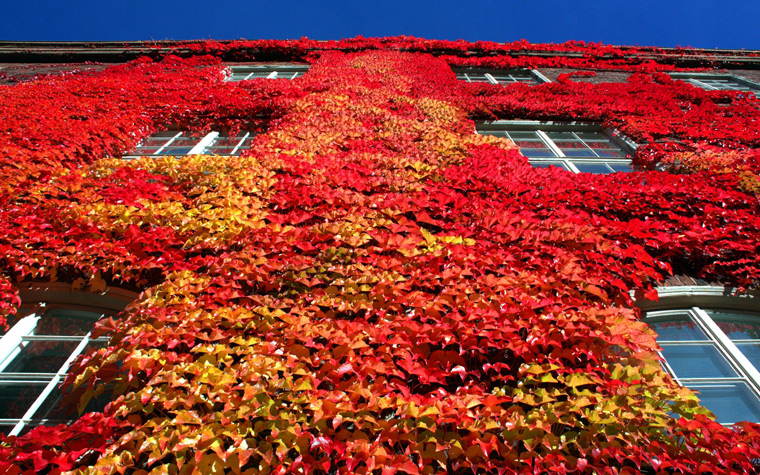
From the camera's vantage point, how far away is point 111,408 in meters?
2.20

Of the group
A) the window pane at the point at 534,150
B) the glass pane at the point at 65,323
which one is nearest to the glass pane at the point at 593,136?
the window pane at the point at 534,150

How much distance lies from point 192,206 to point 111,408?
6.73 ft

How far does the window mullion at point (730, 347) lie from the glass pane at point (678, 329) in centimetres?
7

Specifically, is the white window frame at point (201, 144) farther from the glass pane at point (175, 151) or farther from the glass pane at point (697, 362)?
the glass pane at point (697, 362)

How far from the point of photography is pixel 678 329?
10.6 ft

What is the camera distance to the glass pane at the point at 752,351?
2.95m

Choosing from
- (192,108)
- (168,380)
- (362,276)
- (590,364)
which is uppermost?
(192,108)

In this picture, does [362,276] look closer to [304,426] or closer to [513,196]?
[304,426]

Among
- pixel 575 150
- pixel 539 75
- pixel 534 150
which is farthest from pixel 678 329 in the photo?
pixel 539 75

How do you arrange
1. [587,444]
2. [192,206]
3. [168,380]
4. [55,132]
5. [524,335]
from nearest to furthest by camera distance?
[587,444] < [168,380] < [524,335] < [192,206] < [55,132]

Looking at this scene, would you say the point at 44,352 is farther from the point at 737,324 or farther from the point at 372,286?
the point at 737,324

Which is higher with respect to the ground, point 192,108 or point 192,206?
point 192,108

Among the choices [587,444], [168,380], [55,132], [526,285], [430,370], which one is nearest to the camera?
[587,444]

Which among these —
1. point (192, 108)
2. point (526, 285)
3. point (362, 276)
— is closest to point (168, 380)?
point (362, 276)
